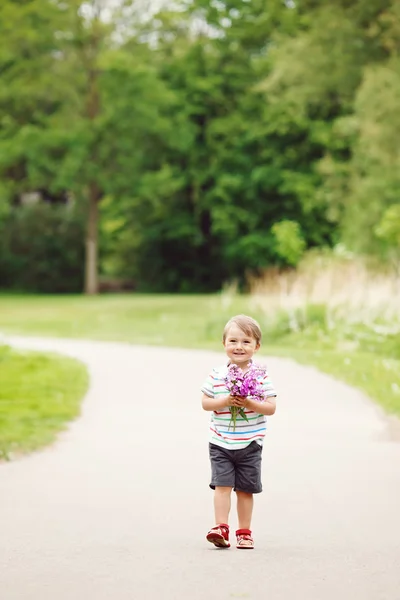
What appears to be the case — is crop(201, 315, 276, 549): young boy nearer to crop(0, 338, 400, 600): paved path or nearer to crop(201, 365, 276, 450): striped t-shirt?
crop(201, 365, 276, 450): striped t-shirt

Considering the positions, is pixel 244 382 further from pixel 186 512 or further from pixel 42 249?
pixel 42 249

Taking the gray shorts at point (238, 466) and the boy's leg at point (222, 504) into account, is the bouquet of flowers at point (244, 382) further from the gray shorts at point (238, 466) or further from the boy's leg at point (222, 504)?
the boy's leg at point (222, 504)

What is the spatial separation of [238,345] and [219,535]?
3.19ft

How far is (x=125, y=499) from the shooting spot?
7.33 m

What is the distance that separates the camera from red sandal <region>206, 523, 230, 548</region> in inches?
224

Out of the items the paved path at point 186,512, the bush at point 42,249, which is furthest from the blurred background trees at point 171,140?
the paved path at point 186,512

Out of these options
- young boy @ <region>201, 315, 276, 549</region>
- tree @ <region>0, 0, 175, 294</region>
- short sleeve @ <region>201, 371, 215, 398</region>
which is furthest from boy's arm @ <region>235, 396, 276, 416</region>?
tree @ <region>0, 0, 175, 294</region>

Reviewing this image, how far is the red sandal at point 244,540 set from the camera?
18.9ft

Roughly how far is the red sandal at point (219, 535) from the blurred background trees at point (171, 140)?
2844cm

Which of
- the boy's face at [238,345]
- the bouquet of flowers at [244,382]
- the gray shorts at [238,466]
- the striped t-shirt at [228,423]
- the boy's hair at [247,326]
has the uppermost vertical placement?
the boy's hair at [247,326]

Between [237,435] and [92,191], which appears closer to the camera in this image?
[237,435]

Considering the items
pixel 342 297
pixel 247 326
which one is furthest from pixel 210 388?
pixel 342 297

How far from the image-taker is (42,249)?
48.6 m

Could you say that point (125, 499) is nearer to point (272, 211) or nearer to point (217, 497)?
point (217, 497)
